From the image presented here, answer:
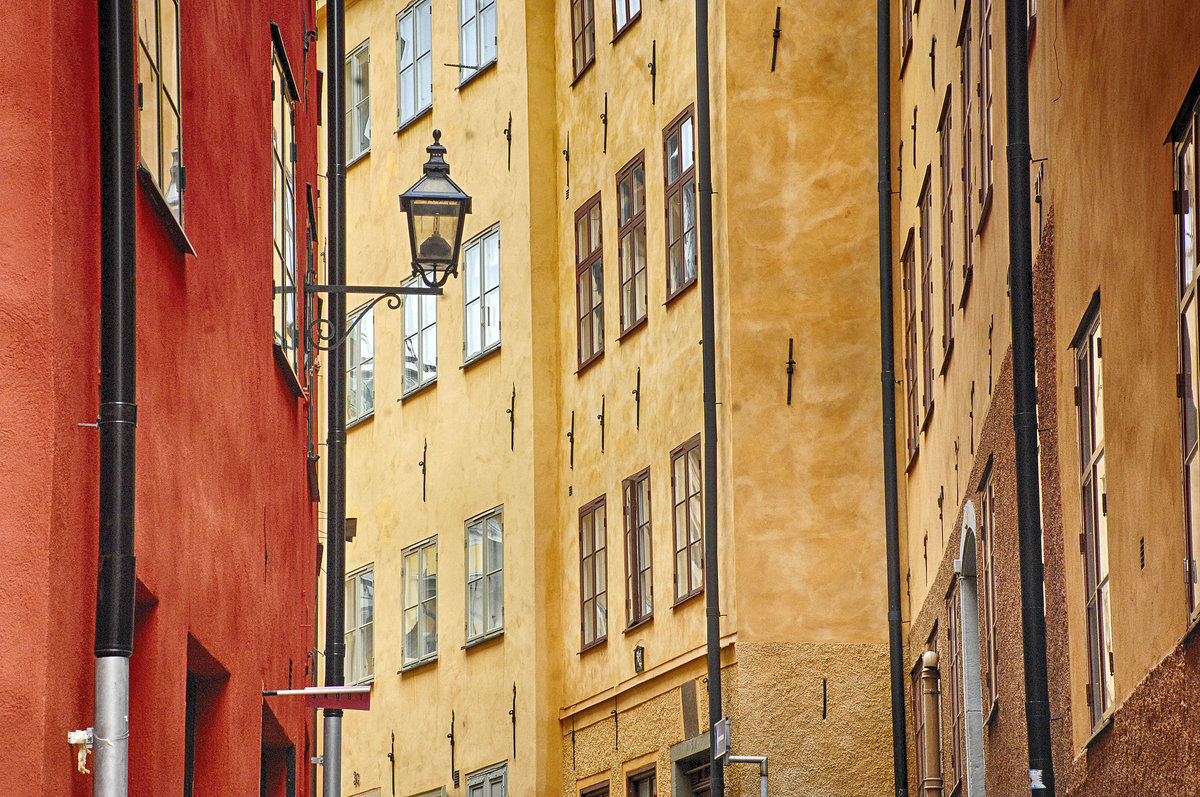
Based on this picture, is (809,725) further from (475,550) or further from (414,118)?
(414,118)

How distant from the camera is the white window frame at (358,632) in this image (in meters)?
27.9

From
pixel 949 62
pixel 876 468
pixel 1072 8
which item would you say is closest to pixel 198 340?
pixel 1072 8

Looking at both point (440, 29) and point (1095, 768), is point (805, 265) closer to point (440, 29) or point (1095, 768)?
point (440, 29)

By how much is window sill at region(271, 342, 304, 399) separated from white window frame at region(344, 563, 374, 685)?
1464 cm

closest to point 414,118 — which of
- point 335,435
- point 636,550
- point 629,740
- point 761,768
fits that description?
point 636,550

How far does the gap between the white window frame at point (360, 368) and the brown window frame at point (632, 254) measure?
20.7 feet

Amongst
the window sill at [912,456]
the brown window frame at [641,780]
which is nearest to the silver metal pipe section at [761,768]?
the brown window frame at [641,780]

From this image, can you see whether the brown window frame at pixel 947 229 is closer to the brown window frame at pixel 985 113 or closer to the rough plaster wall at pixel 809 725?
the brown window frame at pixel 985 113

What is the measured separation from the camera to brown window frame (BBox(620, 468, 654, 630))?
22.0 m

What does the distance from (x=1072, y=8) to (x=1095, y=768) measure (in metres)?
3.58

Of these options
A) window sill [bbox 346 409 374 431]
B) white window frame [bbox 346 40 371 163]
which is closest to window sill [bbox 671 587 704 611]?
window sill [bbox 346 409 374 431]

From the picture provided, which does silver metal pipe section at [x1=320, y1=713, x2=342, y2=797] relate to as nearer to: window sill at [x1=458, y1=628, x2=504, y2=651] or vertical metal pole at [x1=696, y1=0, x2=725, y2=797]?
vertical metal pole at [x1=696, y1=0, x2=725, y2=797]

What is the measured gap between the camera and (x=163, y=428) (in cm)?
793

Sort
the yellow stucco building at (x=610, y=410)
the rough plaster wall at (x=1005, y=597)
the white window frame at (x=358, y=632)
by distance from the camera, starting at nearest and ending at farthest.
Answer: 1. the rough plaster wall at (x=1005, y=597)
2. the yellow stucco building at (x=610, y=410)
3. the white window frame at (x=358, y=632)
